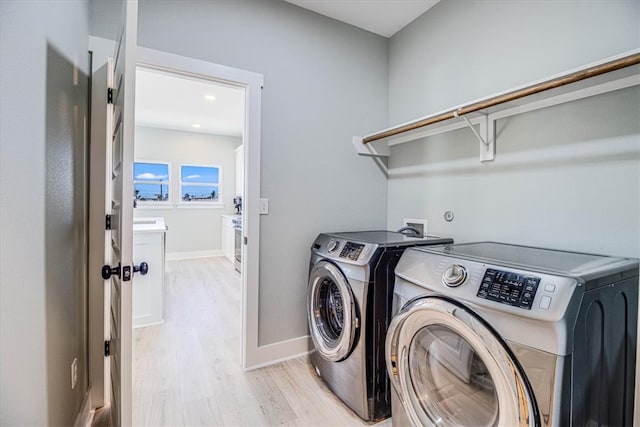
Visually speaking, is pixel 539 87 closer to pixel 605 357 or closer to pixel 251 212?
pixel 605 357

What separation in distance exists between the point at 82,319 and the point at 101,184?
2.33 feet

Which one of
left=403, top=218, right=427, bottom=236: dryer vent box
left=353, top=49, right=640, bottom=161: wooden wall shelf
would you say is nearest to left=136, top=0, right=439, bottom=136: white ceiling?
left=353, top=49, right=640, bottom=161: wooden wall shelf

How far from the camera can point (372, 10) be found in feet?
7.30

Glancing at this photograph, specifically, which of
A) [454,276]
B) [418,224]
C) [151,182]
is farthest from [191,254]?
Answer: [454,276]

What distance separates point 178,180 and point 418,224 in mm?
5192

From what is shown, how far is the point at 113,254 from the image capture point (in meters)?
1.48

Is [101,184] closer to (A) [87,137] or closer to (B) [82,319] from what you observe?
(A) [87,137]

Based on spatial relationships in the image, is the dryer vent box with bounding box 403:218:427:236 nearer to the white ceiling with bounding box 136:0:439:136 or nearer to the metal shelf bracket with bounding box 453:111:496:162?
the metal shelf bracket with bounding box 453:111:496:162

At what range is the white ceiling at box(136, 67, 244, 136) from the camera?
357 cm

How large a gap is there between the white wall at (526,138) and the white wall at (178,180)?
4798 mm

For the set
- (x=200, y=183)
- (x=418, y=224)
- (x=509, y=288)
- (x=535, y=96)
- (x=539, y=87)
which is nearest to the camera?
(x=509, y=288)

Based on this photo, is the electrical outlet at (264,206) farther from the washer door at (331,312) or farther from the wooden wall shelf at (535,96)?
the wooden wall shelf at (535,96)

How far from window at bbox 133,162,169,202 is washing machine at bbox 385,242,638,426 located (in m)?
5.72

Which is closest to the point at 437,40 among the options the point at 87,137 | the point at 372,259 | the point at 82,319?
the point at 372,259
